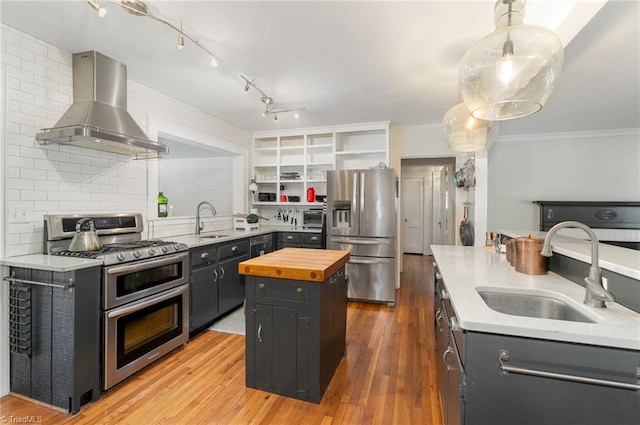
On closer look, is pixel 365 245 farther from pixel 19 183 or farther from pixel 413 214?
pixel 413 214

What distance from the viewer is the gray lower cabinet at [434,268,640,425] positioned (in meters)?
0.97

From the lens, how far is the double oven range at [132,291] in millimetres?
2008

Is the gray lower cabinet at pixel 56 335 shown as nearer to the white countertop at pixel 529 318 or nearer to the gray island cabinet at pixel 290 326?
the gray island cabinet at pixel 290 326

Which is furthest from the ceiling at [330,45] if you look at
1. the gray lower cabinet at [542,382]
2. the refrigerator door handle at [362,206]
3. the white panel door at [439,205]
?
the white panel door at [439,205]

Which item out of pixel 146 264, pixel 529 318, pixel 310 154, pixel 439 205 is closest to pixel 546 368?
pixel 529 318

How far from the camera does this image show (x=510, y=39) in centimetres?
125

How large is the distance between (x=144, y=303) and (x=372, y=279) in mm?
2634

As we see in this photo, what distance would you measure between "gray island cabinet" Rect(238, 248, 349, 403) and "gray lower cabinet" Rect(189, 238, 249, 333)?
106 centimetres

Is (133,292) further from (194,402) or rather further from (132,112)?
(132,112)

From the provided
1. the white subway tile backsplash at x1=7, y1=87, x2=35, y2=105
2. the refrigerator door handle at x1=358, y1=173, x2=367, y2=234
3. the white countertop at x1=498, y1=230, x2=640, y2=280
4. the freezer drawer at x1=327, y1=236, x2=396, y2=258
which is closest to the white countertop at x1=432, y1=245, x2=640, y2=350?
the white countertop at x1=498, y1=230, x2=640, y2=280

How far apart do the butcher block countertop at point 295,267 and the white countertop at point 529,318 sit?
725 mm

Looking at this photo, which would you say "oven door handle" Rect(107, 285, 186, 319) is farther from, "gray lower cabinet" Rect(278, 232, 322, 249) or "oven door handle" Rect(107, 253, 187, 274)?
"gray lower cabinet" Rect(278, 232, 322, 249)

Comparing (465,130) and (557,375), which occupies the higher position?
(465,130)

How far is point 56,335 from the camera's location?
1856mm
